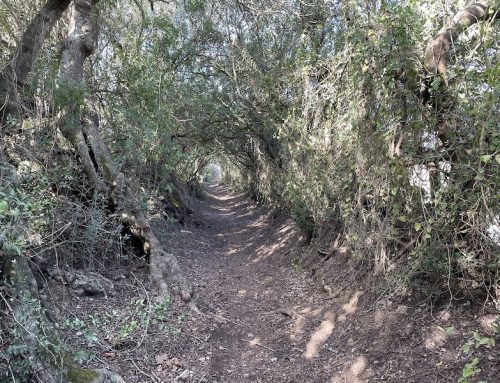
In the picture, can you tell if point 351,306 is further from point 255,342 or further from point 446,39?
point 446,39

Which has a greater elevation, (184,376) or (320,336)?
(184,376)

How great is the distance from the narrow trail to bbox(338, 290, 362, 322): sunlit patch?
0.02 m

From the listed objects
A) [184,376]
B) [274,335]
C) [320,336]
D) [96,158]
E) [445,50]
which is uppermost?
[96,158]

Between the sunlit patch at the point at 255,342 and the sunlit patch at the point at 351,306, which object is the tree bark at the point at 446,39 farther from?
the sunlit patch at the point at 255,342

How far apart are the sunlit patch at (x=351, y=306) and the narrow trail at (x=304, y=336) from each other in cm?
2

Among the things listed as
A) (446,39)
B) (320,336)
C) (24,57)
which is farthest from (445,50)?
(24,57)

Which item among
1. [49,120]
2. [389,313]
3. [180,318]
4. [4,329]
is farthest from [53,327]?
[389,313]

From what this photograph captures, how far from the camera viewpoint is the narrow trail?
12.7 feet

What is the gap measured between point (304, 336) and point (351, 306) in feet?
3.02

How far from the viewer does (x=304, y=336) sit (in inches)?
210

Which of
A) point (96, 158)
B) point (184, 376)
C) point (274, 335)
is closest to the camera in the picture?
point (184, 376)

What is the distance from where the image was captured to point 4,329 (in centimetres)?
275

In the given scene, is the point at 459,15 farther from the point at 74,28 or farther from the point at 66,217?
the point at 74,28

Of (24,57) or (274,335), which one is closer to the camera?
(24,57)
